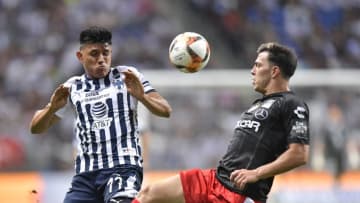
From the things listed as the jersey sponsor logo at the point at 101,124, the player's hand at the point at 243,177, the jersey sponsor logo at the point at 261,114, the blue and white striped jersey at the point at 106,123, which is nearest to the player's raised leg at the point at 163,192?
the blue and white striped jersey at the point at 106,123

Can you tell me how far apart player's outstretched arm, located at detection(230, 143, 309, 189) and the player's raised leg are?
1.46ft

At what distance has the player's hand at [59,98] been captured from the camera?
286 inches

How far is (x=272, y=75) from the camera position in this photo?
7.21m

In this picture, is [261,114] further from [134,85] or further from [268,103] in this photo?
[134,85]

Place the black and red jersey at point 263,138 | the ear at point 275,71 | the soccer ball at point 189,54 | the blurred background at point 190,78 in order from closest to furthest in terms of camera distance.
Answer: the black and red jersey at point 263,138 → the ear at point 275,71 → the soccer ball at point 189,54 → the blurred background at point 190,78

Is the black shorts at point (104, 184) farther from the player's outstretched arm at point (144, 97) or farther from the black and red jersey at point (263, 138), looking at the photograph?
the black and red jersey at point (263, 138)

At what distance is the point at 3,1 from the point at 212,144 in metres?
5.79

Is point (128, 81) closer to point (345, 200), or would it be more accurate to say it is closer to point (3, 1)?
point (345, 200)

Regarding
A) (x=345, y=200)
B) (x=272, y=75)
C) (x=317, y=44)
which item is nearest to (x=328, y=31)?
(x=317, y=44)

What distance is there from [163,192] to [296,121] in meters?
1.01

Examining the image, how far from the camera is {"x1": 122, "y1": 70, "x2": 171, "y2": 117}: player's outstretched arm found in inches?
277

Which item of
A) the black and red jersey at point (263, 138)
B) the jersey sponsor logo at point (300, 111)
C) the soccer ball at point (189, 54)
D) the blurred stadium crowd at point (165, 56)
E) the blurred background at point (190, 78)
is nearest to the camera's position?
the jersey sponsor logo at point (300, 111)

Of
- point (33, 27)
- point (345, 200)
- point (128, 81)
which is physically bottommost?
point (345, 200)

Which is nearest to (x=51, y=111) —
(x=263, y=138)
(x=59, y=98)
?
(x=59, y=98)
